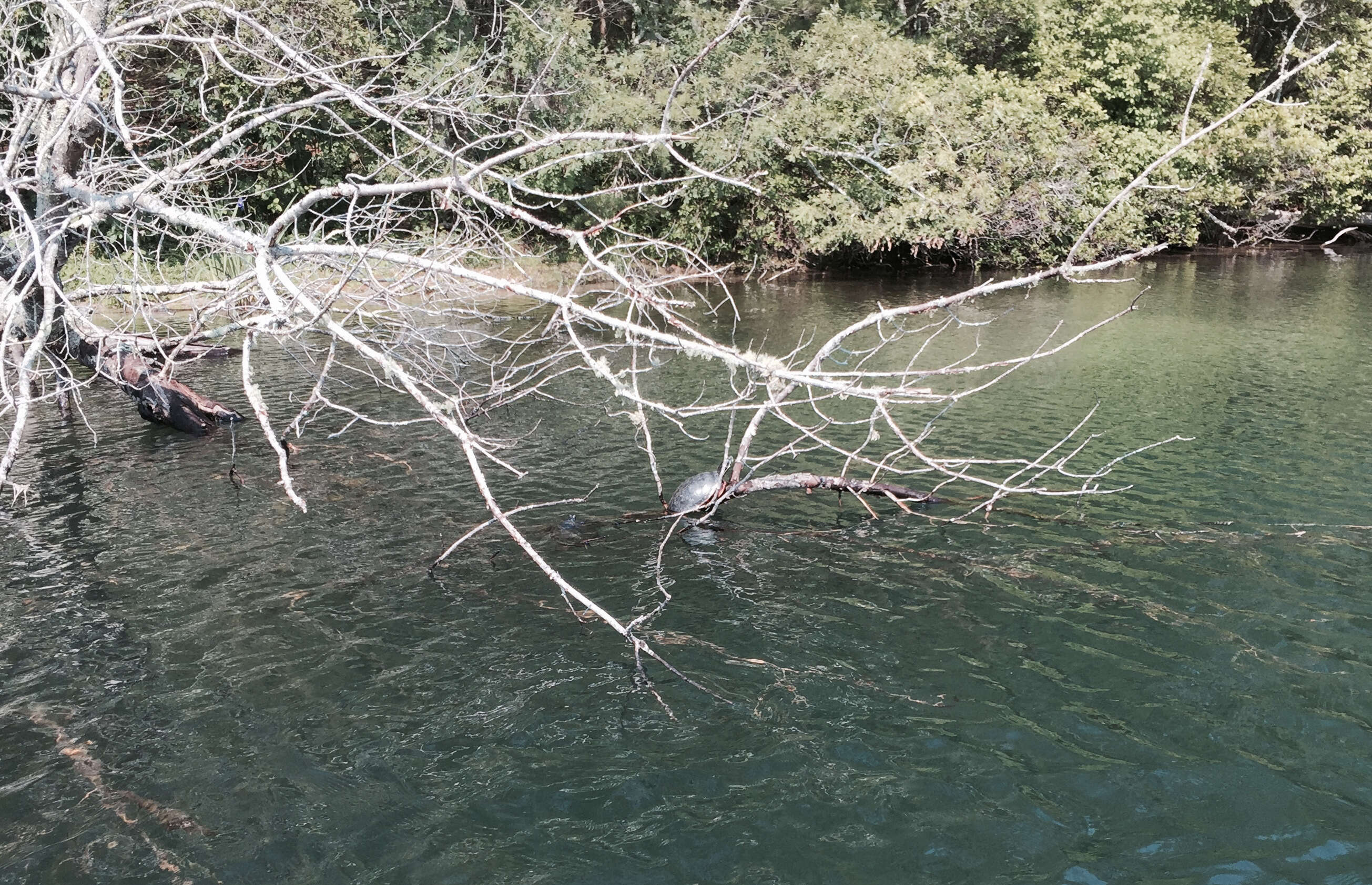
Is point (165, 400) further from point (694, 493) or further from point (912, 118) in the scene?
point (912, 118)

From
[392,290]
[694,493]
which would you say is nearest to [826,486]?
[694,493]

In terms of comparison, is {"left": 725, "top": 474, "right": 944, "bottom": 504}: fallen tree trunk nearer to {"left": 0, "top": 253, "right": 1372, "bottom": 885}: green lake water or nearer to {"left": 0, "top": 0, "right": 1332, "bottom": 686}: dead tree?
{"left": 0, "top": 0, "right": 1332, "bottom": 686}: dead tree

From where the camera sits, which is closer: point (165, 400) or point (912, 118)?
point (165, 400)

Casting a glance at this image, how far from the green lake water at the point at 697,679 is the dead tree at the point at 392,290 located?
0.73 meters

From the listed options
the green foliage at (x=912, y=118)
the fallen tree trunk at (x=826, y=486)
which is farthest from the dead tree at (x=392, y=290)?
the green foliage at (x=912, y=118)

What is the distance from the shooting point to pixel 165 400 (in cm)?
1371

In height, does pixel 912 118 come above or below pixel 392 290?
above

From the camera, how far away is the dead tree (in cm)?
638

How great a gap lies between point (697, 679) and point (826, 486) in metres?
3.84

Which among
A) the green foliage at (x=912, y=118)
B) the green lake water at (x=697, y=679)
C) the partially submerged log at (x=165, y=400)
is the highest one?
the green foliage at (x=912, y=118)

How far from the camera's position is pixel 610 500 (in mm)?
11039

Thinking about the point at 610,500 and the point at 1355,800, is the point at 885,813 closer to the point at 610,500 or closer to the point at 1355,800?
the point at 1355,800

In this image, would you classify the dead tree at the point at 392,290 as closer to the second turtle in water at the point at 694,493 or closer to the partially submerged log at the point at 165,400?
the partially submerged log at the point at 165,400

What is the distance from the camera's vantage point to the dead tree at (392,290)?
638cm
